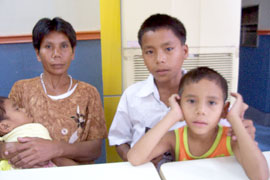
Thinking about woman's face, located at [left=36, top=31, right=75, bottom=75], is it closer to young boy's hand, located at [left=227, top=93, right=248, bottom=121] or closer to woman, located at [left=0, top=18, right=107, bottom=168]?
woman, located at [left=0, top=18, right=107, bottom=168]

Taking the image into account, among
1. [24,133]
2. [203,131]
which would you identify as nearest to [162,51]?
[203,131]

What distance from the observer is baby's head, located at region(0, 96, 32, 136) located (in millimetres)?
826

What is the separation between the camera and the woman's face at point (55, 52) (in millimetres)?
909

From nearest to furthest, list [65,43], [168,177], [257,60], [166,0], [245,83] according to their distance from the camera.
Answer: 1. [168,177]
2. [65,43]
3. [166,0]
4. [245,83]
5. [257,60]

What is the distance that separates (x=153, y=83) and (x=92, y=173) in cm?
49

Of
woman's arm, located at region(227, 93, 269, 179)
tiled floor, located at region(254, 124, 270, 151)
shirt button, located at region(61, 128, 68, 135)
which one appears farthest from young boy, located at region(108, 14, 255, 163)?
tiled floor, located at region(254, 124, 270, 151)

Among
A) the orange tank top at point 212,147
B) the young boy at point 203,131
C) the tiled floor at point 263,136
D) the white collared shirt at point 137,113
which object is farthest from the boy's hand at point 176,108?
the tiled floor at point 263,136

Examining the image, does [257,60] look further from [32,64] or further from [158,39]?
[32,64]

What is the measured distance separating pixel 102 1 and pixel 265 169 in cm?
95

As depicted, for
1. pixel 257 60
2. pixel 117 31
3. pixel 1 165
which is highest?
pixel 117 31

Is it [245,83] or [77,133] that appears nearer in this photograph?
[77,133]

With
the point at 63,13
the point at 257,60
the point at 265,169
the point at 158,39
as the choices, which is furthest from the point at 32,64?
the point at 257,60

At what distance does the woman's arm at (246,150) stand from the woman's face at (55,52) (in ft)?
2.07

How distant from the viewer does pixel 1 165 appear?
82 centimetres
